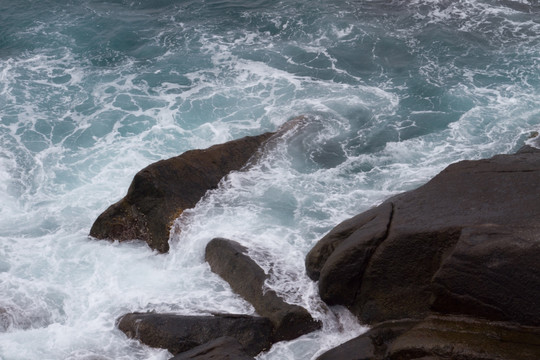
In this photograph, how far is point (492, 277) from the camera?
10.5 m

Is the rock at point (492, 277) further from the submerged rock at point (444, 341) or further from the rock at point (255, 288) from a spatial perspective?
the rock at point (255, 288)

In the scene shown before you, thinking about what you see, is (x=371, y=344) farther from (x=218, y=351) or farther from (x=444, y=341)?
(x=218, y=351)

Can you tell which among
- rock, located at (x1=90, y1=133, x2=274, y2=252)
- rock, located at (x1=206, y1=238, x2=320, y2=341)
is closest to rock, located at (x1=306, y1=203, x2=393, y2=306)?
rock, located at (x1=206, y1=238, x2=320, y2=341)

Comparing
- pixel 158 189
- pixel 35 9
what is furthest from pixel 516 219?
pixel 35 9

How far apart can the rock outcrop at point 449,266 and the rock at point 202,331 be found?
4.74ft

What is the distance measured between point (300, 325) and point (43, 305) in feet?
19.8

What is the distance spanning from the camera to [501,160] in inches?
523

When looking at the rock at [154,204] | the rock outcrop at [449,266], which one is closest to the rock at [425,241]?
the rock outcrop at [449,266]

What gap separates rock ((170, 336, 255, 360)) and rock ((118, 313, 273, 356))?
60 cm

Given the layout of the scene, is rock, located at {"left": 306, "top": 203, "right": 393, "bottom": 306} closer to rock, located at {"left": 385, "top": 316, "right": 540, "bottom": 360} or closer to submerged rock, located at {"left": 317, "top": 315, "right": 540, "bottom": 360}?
submerged rock, located at {"left": 317, "top": 315, "right": 540, "bottom": 360}

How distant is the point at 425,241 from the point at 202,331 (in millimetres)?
4718

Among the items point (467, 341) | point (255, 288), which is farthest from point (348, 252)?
point (467, 341)

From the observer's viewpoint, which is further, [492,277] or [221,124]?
[221,124]

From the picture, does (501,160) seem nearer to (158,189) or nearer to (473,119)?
(473,119)
